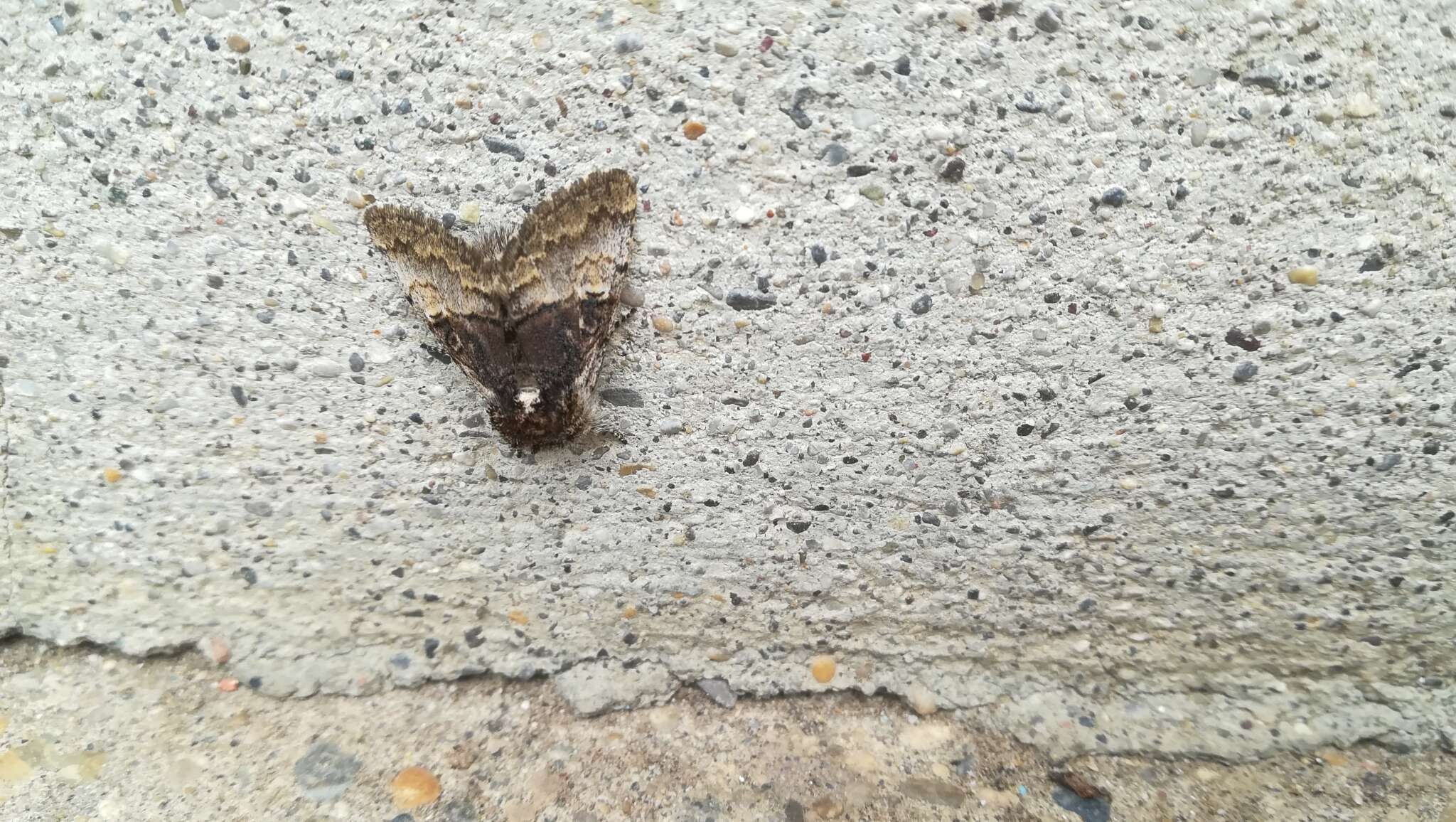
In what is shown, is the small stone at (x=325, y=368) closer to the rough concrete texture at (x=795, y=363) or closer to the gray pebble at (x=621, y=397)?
the rough concrete texture at (x=795, y=363)

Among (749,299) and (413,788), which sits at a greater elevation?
(749,299)

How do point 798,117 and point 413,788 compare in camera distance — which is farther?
point 413,788

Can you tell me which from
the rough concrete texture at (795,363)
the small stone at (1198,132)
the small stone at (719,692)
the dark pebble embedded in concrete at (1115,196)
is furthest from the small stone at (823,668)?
the small stone at (1198,132)

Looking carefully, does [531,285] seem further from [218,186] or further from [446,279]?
[218,186]

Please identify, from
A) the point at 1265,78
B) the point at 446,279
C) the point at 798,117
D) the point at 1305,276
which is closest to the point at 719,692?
the point at 446,279

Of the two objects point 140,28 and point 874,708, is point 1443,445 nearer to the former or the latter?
point 874,708

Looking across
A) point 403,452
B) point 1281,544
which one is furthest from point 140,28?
point 1281,544
